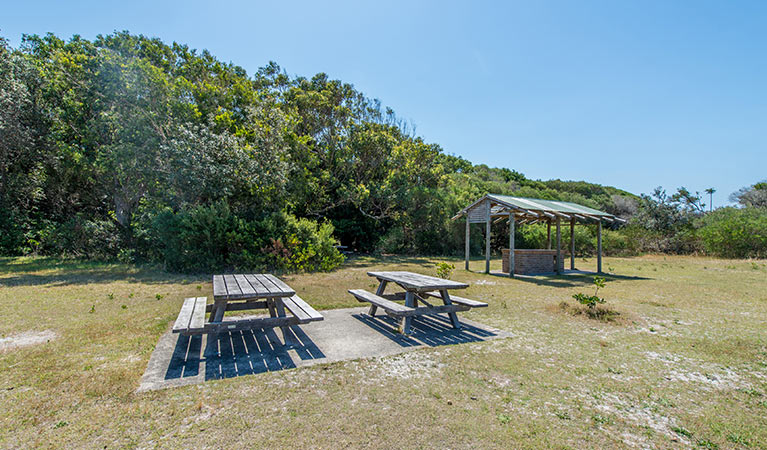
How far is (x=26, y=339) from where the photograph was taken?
4.32 metres

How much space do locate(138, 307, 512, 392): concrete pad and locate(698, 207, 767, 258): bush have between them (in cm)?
2065

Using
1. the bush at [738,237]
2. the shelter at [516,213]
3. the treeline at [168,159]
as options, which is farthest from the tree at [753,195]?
the treeline at [168,159]

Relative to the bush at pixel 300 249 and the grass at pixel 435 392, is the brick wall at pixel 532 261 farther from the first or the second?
the grass at pixel 435 392

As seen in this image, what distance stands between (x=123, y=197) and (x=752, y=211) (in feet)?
104

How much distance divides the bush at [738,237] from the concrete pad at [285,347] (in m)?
20.6

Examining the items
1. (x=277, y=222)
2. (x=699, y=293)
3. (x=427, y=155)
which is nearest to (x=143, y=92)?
(x=277, y=222)

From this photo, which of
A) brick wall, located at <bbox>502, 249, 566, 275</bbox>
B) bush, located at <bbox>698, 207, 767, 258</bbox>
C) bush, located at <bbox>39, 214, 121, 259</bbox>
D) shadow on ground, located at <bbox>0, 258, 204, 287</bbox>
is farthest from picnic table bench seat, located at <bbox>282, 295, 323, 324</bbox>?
bush, located at <bbox>698, 207, 767, 258</bbox>

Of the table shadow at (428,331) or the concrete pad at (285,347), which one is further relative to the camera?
the table shadow at (428,331)

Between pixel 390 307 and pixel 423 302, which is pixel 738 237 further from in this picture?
pixel 390 307

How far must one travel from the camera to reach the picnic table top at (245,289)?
3791 mm

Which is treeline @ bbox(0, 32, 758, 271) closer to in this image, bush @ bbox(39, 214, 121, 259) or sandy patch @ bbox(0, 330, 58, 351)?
bush @ bbox(39, 214, 121, 259)

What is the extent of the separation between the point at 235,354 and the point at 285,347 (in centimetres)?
53

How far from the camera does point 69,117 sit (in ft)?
37.2

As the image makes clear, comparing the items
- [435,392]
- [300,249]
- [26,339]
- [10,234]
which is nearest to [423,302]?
[435,392]
